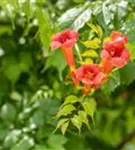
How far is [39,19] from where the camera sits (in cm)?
141

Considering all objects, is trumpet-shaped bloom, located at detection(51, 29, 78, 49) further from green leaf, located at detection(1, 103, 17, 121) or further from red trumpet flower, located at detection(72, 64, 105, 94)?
green leaf, located at detection(1, 103, 17, 121)

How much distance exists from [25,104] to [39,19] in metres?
0.52

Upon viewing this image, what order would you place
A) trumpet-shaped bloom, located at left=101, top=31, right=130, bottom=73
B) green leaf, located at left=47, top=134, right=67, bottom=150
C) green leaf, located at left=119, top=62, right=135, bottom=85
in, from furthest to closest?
1. green leaf, located at left=47, top=134, right=67, bottom=150
2. green leaf, located at left=119, top=62, right=135, bottom=85
3. trumpet-shaped bloom, located at left=101, top=31, right=130, bottom=73

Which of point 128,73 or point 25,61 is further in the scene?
point 25,61

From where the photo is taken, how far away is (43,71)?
1.86 m

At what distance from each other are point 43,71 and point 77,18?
0.46 meters

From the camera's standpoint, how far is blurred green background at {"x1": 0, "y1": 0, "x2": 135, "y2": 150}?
1.41 metres

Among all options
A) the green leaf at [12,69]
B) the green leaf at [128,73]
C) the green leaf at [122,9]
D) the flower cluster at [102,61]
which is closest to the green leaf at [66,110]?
the flower cluster at [102,61]

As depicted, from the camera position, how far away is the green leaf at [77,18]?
1.40 meters

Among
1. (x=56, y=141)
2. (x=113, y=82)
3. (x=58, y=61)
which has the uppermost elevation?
(x=58, y=61)

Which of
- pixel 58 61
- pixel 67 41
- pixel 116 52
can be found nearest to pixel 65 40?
pixel 67 41

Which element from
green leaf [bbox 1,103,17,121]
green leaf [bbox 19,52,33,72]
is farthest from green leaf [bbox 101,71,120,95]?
green leaf [bbox 19,52,33,72]

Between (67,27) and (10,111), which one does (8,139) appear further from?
(67,27)

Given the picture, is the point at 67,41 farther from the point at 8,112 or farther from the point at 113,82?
the point at 8,112
